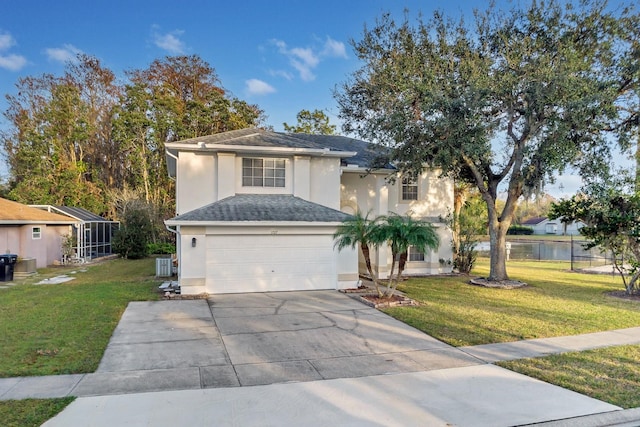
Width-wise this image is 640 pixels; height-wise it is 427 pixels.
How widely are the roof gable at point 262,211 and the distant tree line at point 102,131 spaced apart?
1611cm

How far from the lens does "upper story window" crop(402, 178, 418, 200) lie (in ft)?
60.7

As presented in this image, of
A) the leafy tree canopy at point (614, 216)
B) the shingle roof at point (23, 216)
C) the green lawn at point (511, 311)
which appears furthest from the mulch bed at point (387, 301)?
the shingle roof at point (23, 216)

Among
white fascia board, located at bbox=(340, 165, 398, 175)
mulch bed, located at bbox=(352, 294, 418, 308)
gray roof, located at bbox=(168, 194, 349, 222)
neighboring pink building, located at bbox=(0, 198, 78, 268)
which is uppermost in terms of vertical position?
white fascia board, located at bbox=(340, 165, 398, 175)

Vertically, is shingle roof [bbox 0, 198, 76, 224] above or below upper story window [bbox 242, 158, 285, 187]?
below

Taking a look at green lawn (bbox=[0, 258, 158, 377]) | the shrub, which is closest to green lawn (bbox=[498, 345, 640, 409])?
green lawn (bbox=[0, 258, 158, 377])

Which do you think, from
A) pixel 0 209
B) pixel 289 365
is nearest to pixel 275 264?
pixel 289 365

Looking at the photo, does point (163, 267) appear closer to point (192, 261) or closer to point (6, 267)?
point (192, 261)

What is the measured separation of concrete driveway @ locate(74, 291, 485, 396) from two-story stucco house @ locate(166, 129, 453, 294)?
2378 millimetres

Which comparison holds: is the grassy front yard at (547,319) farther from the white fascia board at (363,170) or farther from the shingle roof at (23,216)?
the shingle roof at (23,216)

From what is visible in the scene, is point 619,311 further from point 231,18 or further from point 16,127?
point 16,127

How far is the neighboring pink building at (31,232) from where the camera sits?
1793 centimetres

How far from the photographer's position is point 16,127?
32.2m

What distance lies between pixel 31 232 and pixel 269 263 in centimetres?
1374

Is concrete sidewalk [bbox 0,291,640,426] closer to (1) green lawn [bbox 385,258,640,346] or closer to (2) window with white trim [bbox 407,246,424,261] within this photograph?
(1) green lawn [bbox 385,258,640,346]
